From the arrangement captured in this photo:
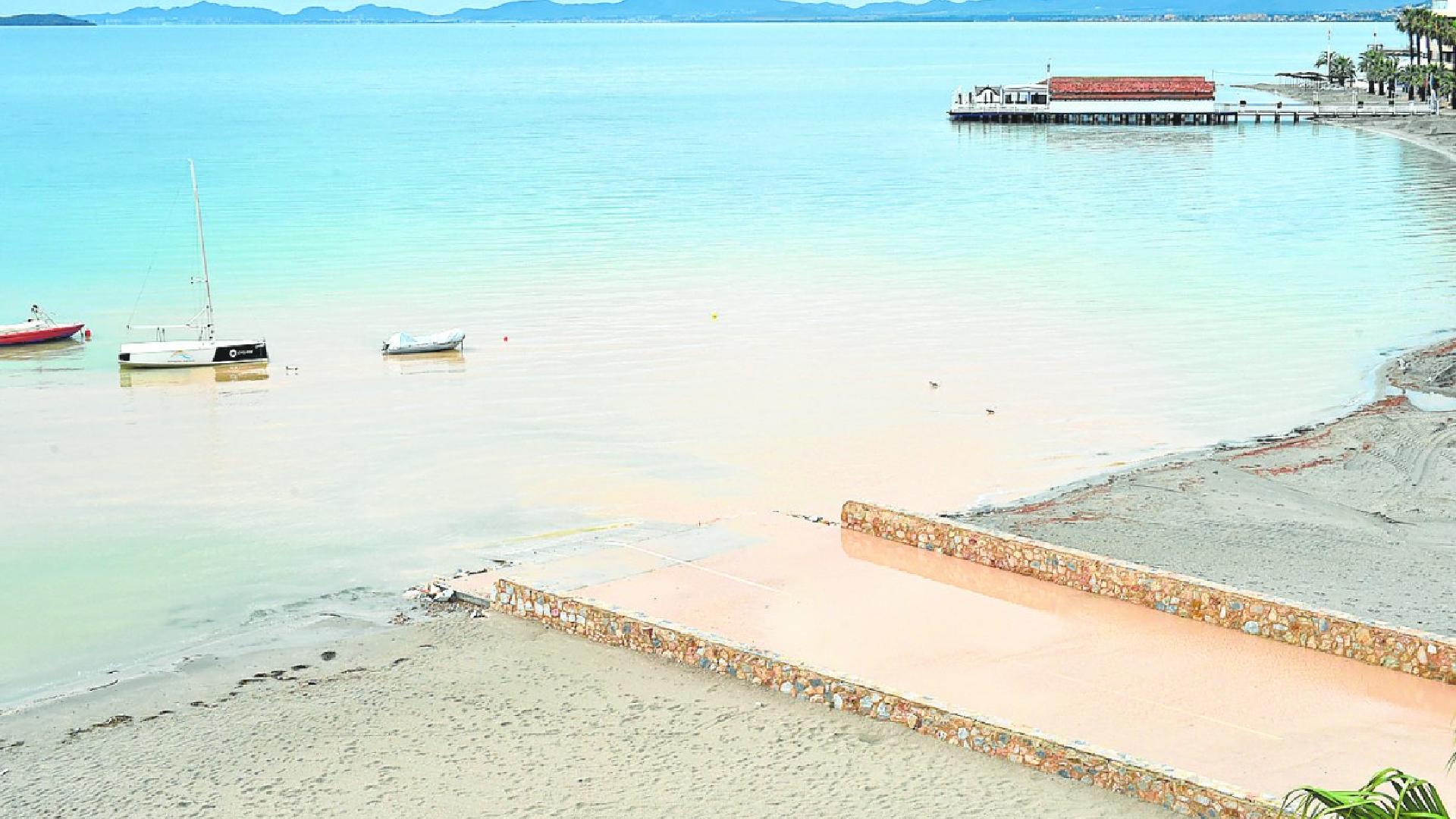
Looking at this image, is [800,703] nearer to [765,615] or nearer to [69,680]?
[765,615]

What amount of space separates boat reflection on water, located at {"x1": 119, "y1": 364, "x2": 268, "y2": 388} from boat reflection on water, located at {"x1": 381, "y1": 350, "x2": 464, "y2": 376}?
225 cm

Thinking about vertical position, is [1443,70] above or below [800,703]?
above

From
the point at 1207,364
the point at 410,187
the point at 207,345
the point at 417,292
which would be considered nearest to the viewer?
the point at 1207,364

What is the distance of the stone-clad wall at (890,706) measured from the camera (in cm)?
1059

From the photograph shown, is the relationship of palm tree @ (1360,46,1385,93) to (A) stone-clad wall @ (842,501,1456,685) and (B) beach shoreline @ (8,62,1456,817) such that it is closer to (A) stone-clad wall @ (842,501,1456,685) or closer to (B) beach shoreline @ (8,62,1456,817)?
(B) beach shoreline @ (8,62,1456,817)

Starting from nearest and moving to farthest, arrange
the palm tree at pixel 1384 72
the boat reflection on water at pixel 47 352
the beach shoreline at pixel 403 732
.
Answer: the beach shoreline at pixel 403 732 < the boat reflection on water at pixel 47 352 < the palm tree at pixel 1384 72

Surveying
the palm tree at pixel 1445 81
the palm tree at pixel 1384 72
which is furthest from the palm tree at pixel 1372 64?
the palm tree at pixel 1445 81

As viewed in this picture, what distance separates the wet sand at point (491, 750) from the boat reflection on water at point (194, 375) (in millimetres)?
15411

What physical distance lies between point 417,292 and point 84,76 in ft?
502

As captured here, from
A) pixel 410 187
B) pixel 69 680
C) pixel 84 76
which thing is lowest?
pixel 69 680

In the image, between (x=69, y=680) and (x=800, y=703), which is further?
(x=69, y=680)

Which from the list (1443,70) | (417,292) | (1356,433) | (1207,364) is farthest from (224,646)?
(1443,70)

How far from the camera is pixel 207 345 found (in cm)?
3005

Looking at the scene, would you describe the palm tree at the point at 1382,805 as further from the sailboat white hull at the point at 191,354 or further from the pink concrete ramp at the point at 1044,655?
the sailboat white hull at the point at 191,354
